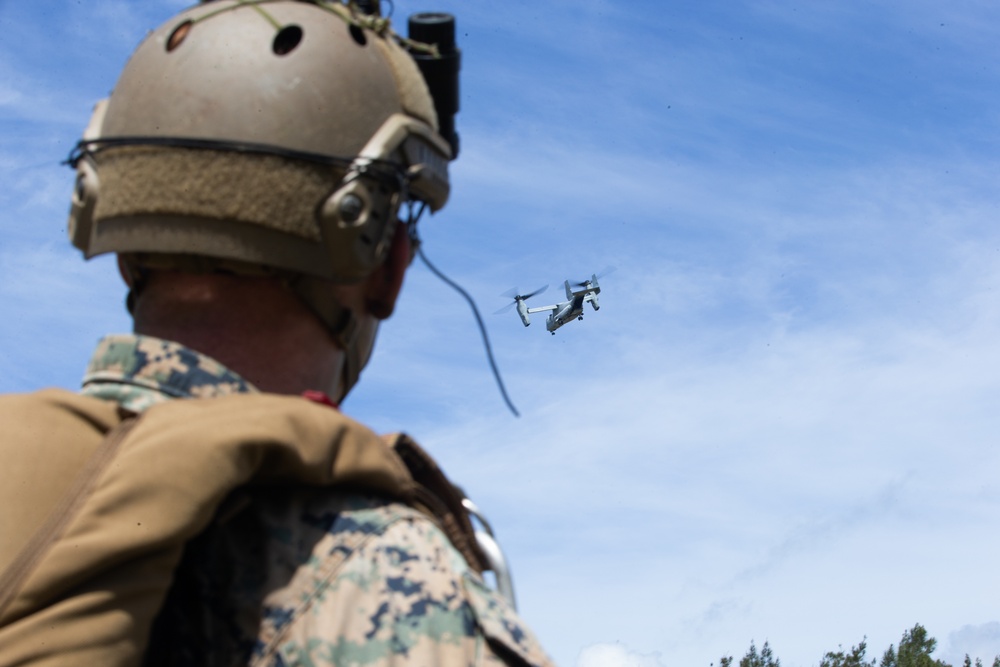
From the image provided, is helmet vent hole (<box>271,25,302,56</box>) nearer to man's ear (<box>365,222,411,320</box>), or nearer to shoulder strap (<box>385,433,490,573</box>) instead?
man's ear (<box>365,222,411,320</box>)

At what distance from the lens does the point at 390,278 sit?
3846mm

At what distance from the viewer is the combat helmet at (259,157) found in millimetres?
3525

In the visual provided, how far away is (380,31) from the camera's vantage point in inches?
160

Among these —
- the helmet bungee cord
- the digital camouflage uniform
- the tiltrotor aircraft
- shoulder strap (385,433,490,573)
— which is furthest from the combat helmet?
the tiltrotor aircraft

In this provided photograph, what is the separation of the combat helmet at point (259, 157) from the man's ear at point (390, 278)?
8cm

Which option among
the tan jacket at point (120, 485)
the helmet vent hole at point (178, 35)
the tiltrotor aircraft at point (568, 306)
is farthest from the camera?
the tiltrotor aircraft at point (568, 306)

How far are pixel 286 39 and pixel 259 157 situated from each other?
0.39 m

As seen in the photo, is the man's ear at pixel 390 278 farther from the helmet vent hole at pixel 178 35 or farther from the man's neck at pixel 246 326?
the helmet vent hole at pixel 178 35

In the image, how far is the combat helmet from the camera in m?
3.53

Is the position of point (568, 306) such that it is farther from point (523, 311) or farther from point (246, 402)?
point (246, 402)

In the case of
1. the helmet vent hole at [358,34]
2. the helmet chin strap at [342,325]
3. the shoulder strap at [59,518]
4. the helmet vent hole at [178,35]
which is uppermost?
the helmet vent hole at [358,34]

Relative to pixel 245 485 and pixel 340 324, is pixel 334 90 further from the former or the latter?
pixel 245 485

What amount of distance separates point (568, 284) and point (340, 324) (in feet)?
251

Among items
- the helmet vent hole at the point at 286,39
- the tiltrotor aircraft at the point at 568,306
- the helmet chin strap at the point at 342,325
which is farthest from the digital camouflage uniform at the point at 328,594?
the tiltrotor aircraft at the point at 568,306
